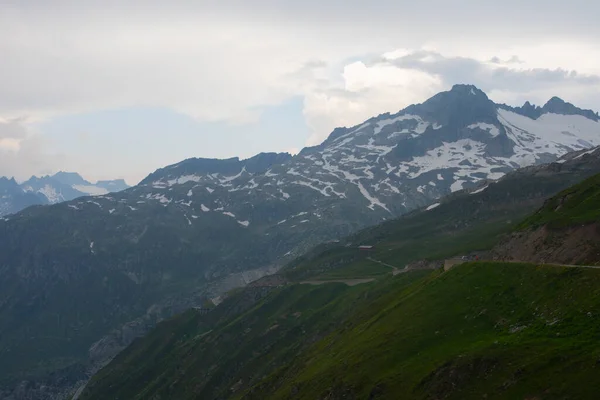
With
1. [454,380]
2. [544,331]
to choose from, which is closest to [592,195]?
[544,331]

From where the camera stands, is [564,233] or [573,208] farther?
[573,208]

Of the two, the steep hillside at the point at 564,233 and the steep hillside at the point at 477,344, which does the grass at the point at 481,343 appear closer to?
the steep hillside at the point at 477,344

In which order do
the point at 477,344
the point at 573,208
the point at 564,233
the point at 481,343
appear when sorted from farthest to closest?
the point at 573,208, the point at 564,233, the point at 477,344, the point at 481,343

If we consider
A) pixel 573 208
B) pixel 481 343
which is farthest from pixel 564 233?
pixel 481 343

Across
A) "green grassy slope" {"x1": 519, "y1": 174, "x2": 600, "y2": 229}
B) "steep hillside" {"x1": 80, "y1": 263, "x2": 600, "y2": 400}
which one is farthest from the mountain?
"green grassy slope" {"x1": 519, "y1": 174, "x2": 600, "y2": 229}

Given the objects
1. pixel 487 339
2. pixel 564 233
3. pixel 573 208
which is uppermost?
pixel 573 208

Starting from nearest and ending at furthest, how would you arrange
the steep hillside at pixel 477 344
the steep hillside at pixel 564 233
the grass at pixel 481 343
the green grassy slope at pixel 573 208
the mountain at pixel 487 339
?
the grass at pixel 481 343 < the steep hillside at pixel 477 344 < the mountain at pixel 487 339 < the steep hillside at pixel 564 233 < the green grassy slope at pixel 573 208

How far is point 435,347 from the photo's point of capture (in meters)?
73.9

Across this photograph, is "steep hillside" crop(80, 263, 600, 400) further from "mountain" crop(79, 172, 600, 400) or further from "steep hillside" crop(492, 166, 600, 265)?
"steep hillside" crop(492, 166, 600, 265)

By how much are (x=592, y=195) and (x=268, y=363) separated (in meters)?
112

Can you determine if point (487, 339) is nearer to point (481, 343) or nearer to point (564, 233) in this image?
point (481, 343)

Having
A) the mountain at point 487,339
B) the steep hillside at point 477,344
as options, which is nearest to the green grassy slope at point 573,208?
the mountain at point 487,339

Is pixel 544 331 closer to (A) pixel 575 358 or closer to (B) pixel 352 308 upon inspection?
(A) pixel 575 358

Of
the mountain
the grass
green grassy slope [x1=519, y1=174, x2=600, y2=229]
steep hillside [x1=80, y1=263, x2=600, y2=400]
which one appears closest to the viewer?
the grass
